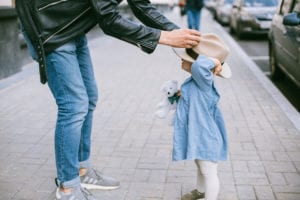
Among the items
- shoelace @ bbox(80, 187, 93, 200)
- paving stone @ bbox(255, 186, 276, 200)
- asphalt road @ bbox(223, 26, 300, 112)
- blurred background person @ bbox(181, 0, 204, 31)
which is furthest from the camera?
blurred background person @ bbox(181, 0, 204, 31)

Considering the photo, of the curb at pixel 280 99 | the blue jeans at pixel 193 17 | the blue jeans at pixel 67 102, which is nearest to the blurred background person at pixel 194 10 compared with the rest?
the blue jeans at pixel 193 17

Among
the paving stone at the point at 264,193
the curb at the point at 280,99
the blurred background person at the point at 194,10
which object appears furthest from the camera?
the blurred background person at the point at 194,10

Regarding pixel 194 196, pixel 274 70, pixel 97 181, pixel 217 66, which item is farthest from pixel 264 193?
pixel 274 70

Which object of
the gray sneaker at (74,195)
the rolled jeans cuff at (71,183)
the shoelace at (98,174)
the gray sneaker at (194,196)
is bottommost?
the shoelace at (98,174)

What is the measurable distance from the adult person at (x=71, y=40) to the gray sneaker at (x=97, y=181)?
246 mm

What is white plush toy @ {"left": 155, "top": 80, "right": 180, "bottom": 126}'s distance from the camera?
3153mm

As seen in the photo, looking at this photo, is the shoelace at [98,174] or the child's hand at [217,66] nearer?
the child's hand at [217,66]

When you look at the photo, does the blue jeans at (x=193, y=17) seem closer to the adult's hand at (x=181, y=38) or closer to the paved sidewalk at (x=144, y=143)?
the paved sidewalk at (x=144, y=143)

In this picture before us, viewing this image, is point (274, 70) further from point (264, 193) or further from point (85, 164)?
point (85, 164)

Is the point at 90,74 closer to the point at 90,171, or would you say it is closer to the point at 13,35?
the point at 90,171

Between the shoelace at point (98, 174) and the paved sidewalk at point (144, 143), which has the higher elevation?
the shoelace at point (98, 174)

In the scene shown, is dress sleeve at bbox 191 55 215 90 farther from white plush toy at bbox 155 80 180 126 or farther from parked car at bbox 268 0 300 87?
parked car at bbox 268 0 300 87

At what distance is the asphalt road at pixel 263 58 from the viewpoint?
7.21 m

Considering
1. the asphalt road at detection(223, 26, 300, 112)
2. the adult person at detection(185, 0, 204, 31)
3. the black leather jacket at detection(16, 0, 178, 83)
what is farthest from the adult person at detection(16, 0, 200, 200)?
the adult person at detection(185, 0, 204, 31)
